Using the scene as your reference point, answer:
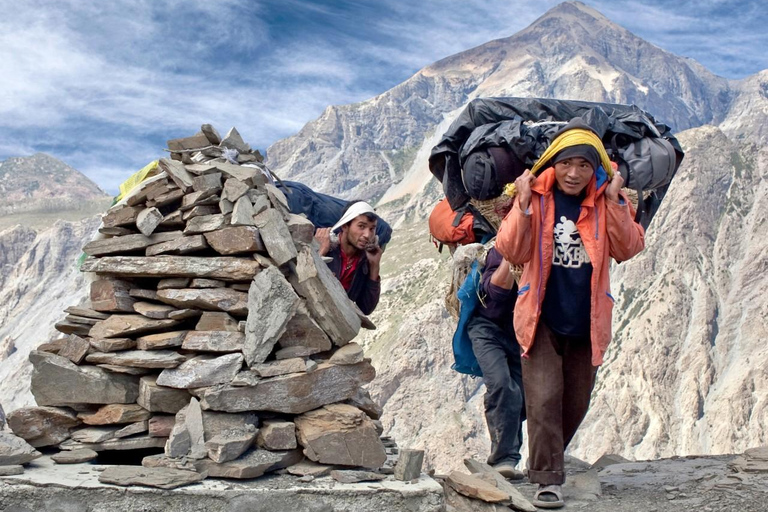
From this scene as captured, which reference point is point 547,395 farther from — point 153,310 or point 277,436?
point 153,310

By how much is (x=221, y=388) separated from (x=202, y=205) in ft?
4.08

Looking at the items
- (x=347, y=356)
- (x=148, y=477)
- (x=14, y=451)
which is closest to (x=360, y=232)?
(x=347, y=356)

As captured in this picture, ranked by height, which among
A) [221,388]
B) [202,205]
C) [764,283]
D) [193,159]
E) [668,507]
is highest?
[764,283]

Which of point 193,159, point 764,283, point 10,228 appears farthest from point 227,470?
point 10,228

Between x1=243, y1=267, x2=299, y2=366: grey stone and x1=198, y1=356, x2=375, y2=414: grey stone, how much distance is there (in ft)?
0.59

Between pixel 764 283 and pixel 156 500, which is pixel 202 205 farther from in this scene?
pixel 764 283

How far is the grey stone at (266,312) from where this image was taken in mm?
4672

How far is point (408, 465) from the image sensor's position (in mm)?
4562

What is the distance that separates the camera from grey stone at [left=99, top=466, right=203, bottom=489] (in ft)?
13.6

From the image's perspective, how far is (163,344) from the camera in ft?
15.7

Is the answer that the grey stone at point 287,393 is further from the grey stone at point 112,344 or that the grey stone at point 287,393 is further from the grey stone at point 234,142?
the grey stone at point 234,142

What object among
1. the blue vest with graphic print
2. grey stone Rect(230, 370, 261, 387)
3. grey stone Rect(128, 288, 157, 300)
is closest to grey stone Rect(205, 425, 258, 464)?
grey stone Rect(230, 370, 261, 387)

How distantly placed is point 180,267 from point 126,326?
495mm

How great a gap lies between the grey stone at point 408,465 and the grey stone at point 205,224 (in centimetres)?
183
